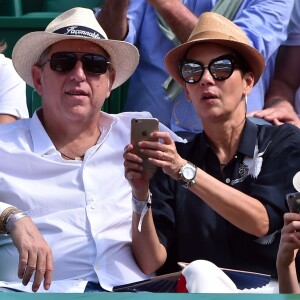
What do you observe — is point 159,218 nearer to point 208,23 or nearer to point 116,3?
point 208,23

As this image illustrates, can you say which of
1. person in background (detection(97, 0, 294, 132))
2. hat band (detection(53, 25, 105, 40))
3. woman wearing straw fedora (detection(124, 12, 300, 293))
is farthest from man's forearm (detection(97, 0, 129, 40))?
woman wearing straw fedora (detection(124, 12, 300, 293))

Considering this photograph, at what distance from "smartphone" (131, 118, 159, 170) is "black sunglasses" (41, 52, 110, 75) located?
1.94 ft

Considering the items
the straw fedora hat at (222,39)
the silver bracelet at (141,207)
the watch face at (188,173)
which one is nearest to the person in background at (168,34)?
the straw fedora hat at (222,39)

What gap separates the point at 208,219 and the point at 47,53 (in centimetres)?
97

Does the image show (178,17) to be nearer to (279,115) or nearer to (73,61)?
(279,115)

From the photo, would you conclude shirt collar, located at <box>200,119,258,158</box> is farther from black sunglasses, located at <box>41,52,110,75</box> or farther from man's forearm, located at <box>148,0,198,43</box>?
man's forearm, located at <box>148,0,198,43</box>

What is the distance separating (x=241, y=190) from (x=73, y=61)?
33.4 inches

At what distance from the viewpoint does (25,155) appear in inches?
138

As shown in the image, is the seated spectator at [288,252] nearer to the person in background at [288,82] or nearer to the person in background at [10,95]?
the person in background at [288,82]

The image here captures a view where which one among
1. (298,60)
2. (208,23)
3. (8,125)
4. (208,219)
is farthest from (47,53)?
(298,60)

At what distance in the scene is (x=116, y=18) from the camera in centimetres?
448

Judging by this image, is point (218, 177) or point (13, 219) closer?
point (13, 219)

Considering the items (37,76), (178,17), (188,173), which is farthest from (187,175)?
(178,17)

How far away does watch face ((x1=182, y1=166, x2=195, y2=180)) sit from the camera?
3.13 metres
